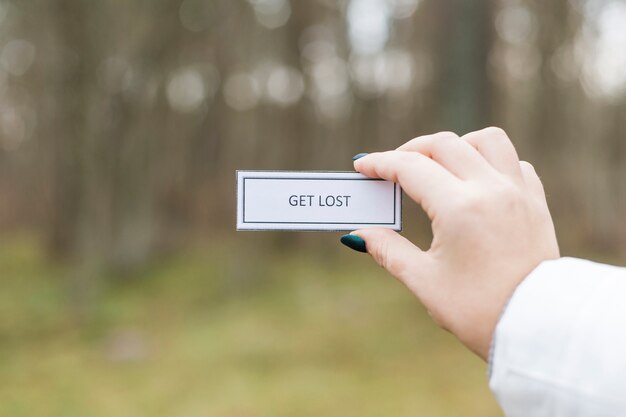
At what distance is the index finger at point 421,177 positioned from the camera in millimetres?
952

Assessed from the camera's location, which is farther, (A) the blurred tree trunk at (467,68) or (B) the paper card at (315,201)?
(A) the blurred tree trunk at (467,68)

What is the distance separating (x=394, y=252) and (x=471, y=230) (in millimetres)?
167

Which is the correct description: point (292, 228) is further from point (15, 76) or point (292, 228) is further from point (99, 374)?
point (15, 76)

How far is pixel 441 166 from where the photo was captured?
99cm

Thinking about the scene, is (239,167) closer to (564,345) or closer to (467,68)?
(467,68)

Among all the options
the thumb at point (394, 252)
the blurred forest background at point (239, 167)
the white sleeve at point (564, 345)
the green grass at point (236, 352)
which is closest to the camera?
the white sleeve at point (564, 345)

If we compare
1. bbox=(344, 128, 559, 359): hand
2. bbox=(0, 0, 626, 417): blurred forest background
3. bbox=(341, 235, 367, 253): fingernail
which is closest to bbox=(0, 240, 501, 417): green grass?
bbox=(0, 0, 626, 417): blurred forest background

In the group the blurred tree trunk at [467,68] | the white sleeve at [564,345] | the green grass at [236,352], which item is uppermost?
the blurred tree trunk at [467,68]

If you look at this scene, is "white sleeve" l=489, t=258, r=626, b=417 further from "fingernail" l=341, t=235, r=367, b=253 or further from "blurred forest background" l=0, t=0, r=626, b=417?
"blurred forest background" l=0, t=0, r=626, b=417

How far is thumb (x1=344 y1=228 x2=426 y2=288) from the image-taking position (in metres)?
1.02

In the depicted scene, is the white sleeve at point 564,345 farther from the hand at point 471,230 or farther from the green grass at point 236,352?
the green grass at point 236,352

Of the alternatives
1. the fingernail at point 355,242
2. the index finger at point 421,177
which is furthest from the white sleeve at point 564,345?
the fingernail at point 355,242

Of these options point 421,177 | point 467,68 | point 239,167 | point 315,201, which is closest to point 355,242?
point 315,201

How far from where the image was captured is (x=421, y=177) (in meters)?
0.98
